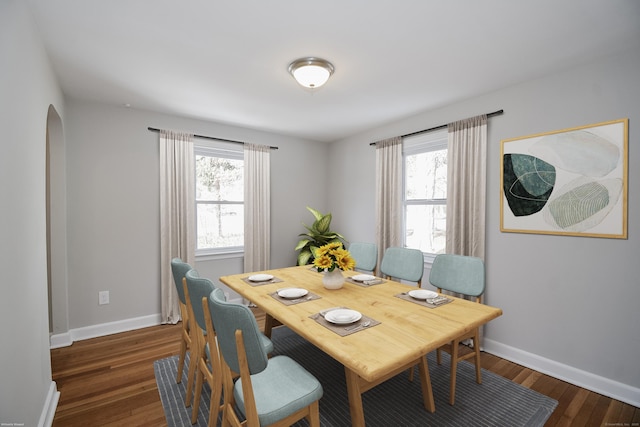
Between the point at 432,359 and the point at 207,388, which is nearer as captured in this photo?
the point at 207,388

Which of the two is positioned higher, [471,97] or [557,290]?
[471,97]

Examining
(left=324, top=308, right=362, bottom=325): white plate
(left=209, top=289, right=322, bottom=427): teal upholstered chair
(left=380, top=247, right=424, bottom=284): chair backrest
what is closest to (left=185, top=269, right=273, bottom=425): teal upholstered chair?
(left=209, top=289, right=322, bottom=427): teal upholstered chair

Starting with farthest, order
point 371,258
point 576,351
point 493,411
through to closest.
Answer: point 371,258, point 576,351, point 493,411

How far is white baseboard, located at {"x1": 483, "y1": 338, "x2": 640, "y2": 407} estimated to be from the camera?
2.09 meters

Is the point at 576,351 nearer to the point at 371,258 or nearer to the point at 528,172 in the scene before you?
the point at 528,172

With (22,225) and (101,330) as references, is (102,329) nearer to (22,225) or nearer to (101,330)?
(101,330)

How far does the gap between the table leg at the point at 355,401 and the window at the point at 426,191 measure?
90.7 inches

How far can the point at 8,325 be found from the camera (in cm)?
130

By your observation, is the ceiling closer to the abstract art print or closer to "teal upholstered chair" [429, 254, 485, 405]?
the abstract art print

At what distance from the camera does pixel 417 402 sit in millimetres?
2064

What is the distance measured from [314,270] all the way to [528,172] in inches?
85.6

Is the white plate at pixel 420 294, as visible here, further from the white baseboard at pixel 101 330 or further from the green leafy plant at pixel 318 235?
the white baseboard at pixel 101 330

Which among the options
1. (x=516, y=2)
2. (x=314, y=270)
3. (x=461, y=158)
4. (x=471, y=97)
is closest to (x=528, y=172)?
(x=461, y=158)

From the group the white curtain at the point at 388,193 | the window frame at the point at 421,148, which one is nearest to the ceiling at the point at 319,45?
the window frame at the point at 421,148
